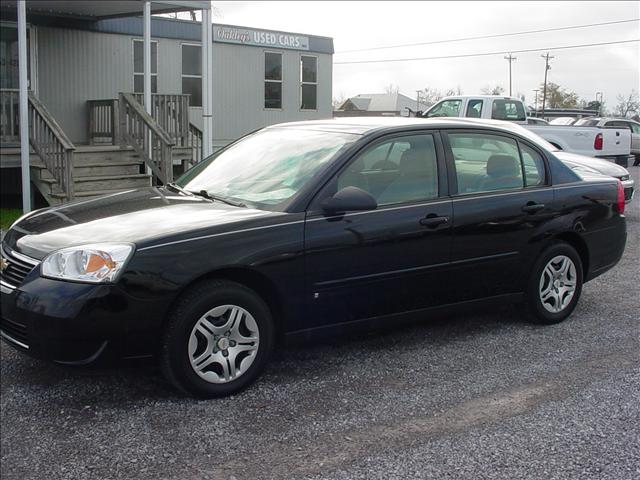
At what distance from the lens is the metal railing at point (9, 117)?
486 inches

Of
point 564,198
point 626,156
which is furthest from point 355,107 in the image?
point 564,198

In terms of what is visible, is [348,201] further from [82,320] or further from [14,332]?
[14,332]

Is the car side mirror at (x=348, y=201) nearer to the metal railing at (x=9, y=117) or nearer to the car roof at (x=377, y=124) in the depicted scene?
the car roof at (x=377, y=124)

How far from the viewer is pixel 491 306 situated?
18.4ft

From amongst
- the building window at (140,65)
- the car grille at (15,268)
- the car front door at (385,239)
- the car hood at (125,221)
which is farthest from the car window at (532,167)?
the building window at (140,65)

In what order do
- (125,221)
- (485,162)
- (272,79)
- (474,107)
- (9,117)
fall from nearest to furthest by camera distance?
(125,221) → (485,162) → (9,117) → (474,107) → (272,79)

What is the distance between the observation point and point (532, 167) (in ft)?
19.2

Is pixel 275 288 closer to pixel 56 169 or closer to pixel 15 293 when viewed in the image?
pixel 15 293

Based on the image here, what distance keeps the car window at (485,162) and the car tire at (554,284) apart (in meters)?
0.63

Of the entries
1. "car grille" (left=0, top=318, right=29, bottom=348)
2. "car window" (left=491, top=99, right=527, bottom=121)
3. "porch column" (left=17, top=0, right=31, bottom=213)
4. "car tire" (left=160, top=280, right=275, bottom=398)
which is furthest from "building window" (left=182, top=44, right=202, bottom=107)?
"car tire" (left=160, top=280, right=275, bottom=398)

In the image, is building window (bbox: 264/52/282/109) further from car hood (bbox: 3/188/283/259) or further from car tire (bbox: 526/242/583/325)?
car hood (bbox: 3/188/283/259)

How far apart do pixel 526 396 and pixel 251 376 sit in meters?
1.62

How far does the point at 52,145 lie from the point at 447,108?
8846mm

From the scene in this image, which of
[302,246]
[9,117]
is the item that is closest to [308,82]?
[9,117]
